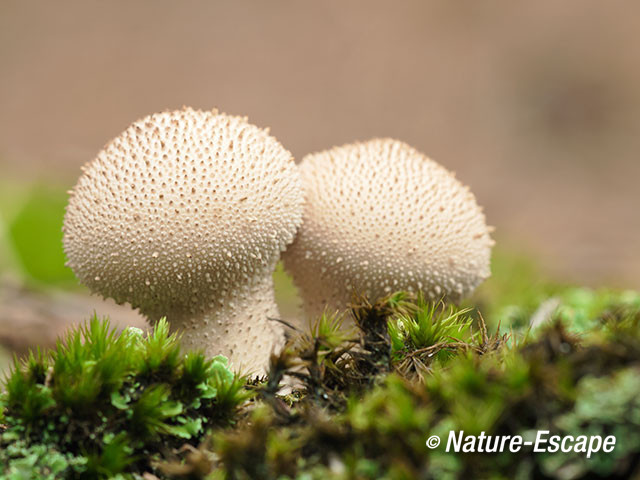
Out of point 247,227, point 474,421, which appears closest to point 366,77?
point 247,227

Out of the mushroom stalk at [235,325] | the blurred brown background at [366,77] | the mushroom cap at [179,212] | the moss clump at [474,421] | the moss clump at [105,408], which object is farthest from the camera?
the blurred brown background at [366,77]

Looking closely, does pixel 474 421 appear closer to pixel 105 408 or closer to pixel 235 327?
pixel 105 408

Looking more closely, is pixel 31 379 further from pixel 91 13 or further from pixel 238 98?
pixel 91 13

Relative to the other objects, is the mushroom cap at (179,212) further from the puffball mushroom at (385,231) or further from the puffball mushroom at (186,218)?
the puffball mushroom at (385,231)

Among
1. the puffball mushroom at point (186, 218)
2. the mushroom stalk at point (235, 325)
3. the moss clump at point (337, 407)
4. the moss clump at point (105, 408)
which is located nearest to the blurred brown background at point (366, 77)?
the mushroom stalk at point (235, 325)

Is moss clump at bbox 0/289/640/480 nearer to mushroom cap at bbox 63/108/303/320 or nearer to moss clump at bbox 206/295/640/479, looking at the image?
moss clump at bbox 206/295/640/479

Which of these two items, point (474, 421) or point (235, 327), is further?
point (235, 327)

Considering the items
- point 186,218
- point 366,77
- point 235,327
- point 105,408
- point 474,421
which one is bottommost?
point 105,408

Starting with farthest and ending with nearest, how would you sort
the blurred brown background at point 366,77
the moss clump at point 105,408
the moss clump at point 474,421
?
the blurred brown background at point 366,77 < the moss clump at point 105,408 < the moss clump at point 474,421
